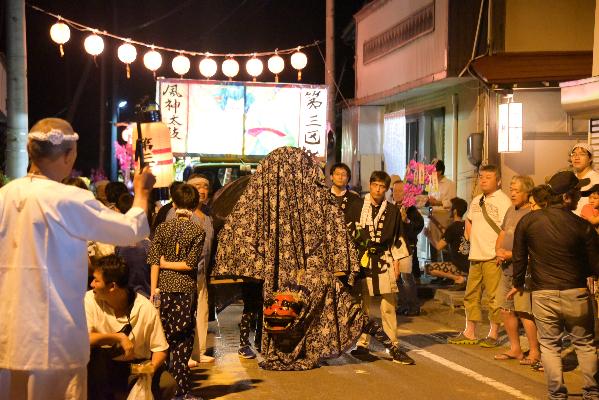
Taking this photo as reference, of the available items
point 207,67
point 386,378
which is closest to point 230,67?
point 207,67

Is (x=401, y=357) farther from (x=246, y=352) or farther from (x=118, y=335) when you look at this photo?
(x=118, y=335)

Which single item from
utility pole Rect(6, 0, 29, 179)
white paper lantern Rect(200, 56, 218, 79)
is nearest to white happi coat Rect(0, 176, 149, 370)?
utility pole Rect(6, 0, 29, 179)

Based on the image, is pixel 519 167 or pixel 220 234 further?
pixel 519 167

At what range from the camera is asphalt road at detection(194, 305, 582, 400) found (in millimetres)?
8758

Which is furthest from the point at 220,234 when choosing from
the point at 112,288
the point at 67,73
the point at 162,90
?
the point at 67,73

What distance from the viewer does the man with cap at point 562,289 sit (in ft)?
26.6

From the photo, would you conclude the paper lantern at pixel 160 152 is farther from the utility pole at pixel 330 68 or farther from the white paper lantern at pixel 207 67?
the white paper lantern at pixel 207 67

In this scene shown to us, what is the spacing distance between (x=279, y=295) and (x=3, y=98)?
15.7 metres

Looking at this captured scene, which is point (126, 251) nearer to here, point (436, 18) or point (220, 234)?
point (220, 234)

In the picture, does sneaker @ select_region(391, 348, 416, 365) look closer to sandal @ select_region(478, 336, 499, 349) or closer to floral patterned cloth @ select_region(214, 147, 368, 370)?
floral patterned cloth @ select_region(214, 147, 368, 370)

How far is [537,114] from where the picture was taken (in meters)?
16.5

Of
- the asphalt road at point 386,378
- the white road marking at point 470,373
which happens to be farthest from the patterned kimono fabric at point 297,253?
the white road marking at point 470,373

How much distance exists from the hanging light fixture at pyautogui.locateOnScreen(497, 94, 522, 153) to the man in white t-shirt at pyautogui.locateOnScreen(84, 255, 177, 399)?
35.8 feet

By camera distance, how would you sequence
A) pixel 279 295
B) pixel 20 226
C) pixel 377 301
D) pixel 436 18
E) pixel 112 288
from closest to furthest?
pixel 20 226 < pixel 112 288 < pixel 279 295 < pixel 377 301 < pixel 436 18
